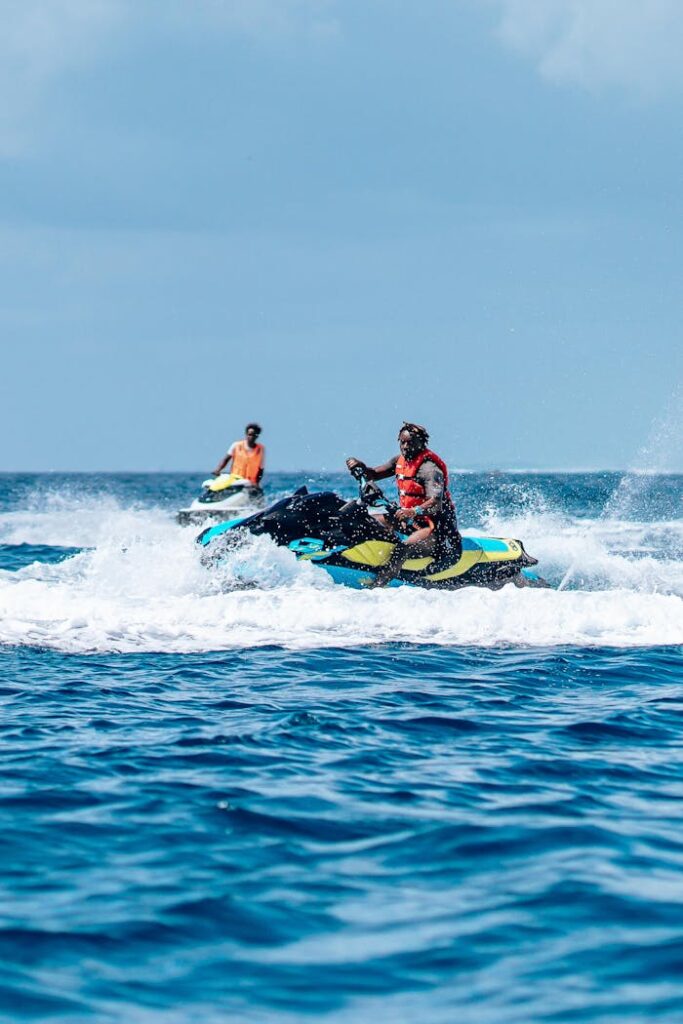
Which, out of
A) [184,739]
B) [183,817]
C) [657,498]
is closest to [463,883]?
[183,817]

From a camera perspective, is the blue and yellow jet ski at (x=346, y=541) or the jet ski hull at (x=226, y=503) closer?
the blue and yellow jet ski at (x=346, y=541)

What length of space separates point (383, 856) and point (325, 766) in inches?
55.2

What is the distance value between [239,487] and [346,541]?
8.62m

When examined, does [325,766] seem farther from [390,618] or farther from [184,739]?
[390,618]

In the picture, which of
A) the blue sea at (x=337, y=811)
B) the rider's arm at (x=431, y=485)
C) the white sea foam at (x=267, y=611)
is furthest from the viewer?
the rider's arm at (x=431, y=485)

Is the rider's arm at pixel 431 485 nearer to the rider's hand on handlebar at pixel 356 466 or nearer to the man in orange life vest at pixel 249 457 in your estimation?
the rider's hand on handlebar at pixel 356 466

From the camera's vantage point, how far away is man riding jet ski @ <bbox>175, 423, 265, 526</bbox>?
20594 mm

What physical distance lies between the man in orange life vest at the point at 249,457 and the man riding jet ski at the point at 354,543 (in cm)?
780

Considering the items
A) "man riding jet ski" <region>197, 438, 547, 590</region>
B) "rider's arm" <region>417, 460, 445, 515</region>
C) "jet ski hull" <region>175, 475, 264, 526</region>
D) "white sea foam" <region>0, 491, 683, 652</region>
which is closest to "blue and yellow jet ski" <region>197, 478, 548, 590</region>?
"man riding jet ski" <region>197, 438, 547, 590</region>

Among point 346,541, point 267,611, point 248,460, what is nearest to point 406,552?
point 346,541

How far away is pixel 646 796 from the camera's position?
5.96 meters

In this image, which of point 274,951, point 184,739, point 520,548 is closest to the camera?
point 274,951

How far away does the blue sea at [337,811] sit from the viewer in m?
3.95

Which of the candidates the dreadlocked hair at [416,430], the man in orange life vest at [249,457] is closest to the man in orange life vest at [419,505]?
the dreadlocked hair at [416,430]
